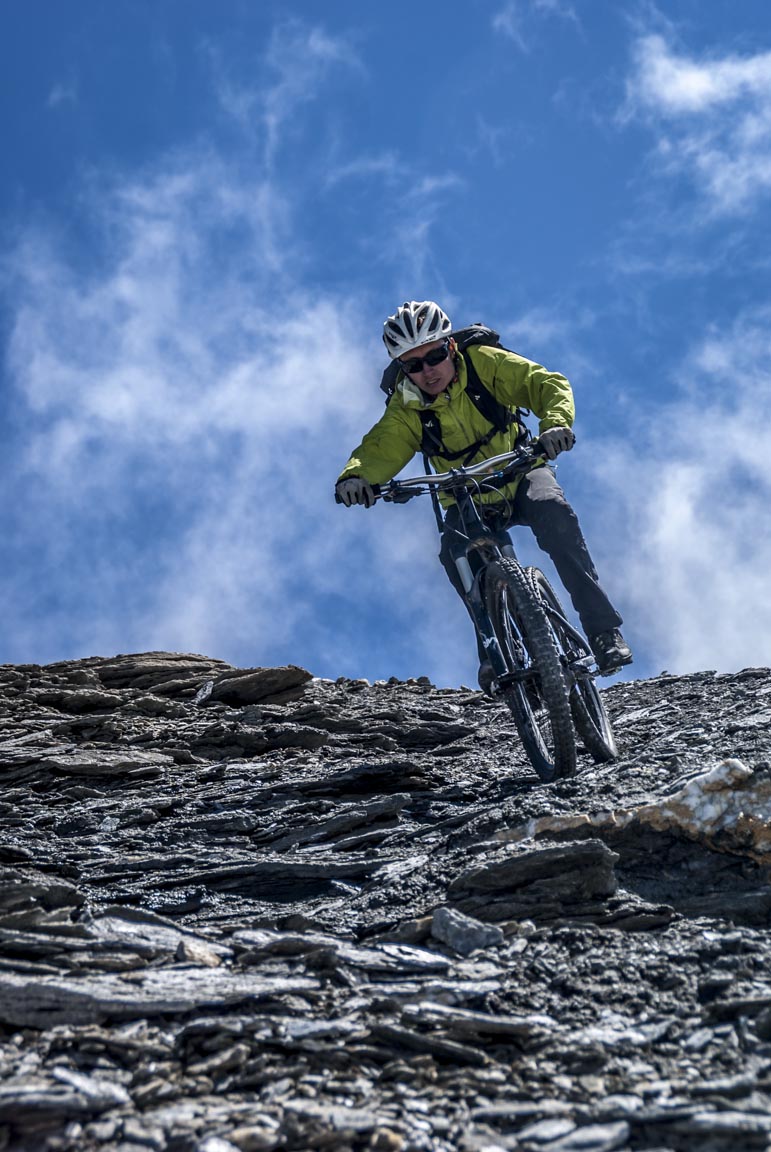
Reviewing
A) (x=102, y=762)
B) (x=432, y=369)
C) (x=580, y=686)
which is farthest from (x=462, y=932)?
(x=102, y=762)

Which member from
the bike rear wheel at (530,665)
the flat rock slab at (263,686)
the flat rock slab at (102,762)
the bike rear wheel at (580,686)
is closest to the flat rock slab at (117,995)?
the bike rear wheel at (530,665)

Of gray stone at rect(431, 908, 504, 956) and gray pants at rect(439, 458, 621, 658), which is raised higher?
gray pants at rect(439, 458, 621, 658)

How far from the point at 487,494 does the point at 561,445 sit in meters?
0.93

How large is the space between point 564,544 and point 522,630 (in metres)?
1.10

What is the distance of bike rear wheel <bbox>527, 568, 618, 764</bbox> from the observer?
913cm

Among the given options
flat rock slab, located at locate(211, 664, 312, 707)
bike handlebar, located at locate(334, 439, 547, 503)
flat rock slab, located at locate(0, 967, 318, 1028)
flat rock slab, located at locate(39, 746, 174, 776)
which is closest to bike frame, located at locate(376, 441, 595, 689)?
bike handlebar, located at locate(334, 439, 547, 503)

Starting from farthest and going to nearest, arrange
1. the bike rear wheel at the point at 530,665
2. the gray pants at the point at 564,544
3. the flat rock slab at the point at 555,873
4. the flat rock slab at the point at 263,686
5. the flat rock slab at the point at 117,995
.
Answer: the flat rock slab at the point at 263,686 → the gray pants at the point at 564,544 → the bike rear wheel at the point at 530,665 → the flat rock slab at the point at 555,873 → the flat rock slab at the point at 117,995

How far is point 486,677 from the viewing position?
9008 mm

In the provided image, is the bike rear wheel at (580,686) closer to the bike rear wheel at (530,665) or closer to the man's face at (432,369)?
the bike rear wheel at (530,665)

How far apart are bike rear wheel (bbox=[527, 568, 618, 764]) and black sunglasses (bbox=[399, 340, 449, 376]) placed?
7.29 ft

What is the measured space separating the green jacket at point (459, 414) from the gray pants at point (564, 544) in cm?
28

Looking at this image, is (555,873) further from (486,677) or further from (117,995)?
(117,995)

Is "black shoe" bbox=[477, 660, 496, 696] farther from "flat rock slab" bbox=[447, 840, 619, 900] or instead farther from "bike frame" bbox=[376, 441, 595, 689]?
"flat rock slab" bbox=[447, 840, 619, 900]

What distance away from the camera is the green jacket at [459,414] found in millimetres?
9914
